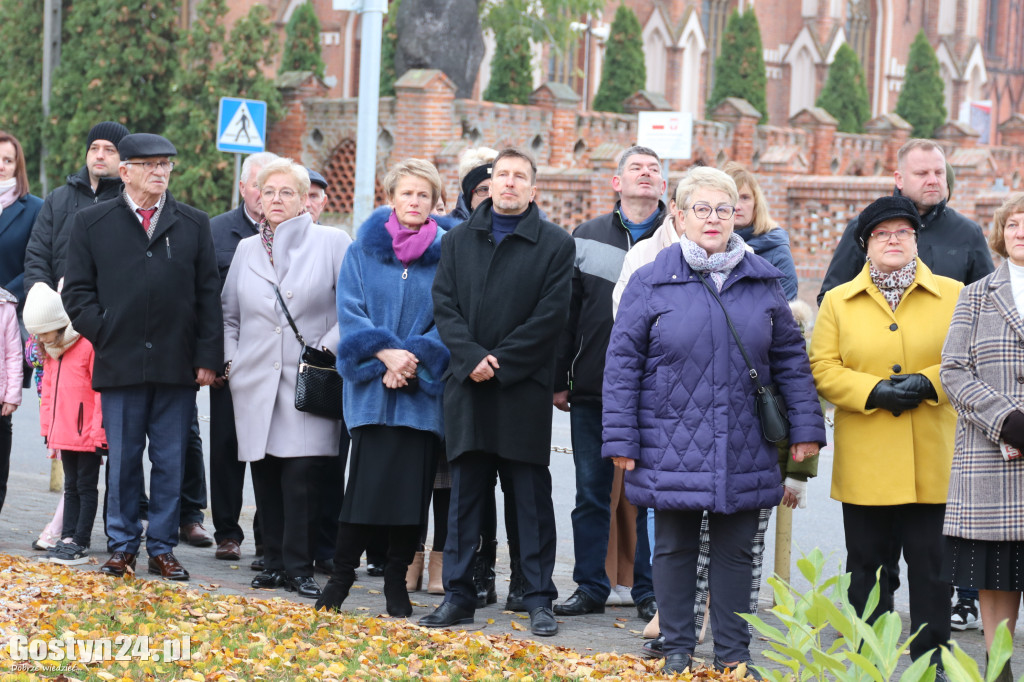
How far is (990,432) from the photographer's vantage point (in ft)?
17.5

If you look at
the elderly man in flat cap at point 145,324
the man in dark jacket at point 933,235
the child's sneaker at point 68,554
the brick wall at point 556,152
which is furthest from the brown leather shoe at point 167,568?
the brick wall at point 556,152

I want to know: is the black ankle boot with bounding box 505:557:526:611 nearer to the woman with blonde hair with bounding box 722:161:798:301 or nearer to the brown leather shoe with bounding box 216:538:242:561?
the brown leather shoe with bounding box 216:538:242:561

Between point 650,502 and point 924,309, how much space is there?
4.64 ft

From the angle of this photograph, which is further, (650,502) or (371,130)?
(371,130)

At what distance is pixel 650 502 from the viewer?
221 inches

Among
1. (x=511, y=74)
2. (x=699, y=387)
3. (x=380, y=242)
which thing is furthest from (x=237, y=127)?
(x=511, y=74)

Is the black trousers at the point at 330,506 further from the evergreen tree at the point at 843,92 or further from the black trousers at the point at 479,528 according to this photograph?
the evergreen tree at the point at 843,92

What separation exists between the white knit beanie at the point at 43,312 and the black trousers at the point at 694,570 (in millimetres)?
3489

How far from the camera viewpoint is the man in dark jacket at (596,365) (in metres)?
6.80

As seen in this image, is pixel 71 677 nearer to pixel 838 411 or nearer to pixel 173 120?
pixel 838 411

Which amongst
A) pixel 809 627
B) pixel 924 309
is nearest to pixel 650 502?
pixel 924 309

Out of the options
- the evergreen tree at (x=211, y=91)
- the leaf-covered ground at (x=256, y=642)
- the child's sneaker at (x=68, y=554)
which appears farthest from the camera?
the evergreen tree at (x=211, y=91)

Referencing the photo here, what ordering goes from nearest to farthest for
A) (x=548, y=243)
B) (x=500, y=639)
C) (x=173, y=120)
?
(x=500, y=639) → (x=548, y=243) → (x=173, y=120)

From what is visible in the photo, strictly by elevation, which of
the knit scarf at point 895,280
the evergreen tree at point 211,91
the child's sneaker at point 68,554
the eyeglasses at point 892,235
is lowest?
the child's sneaker at point 68,554
